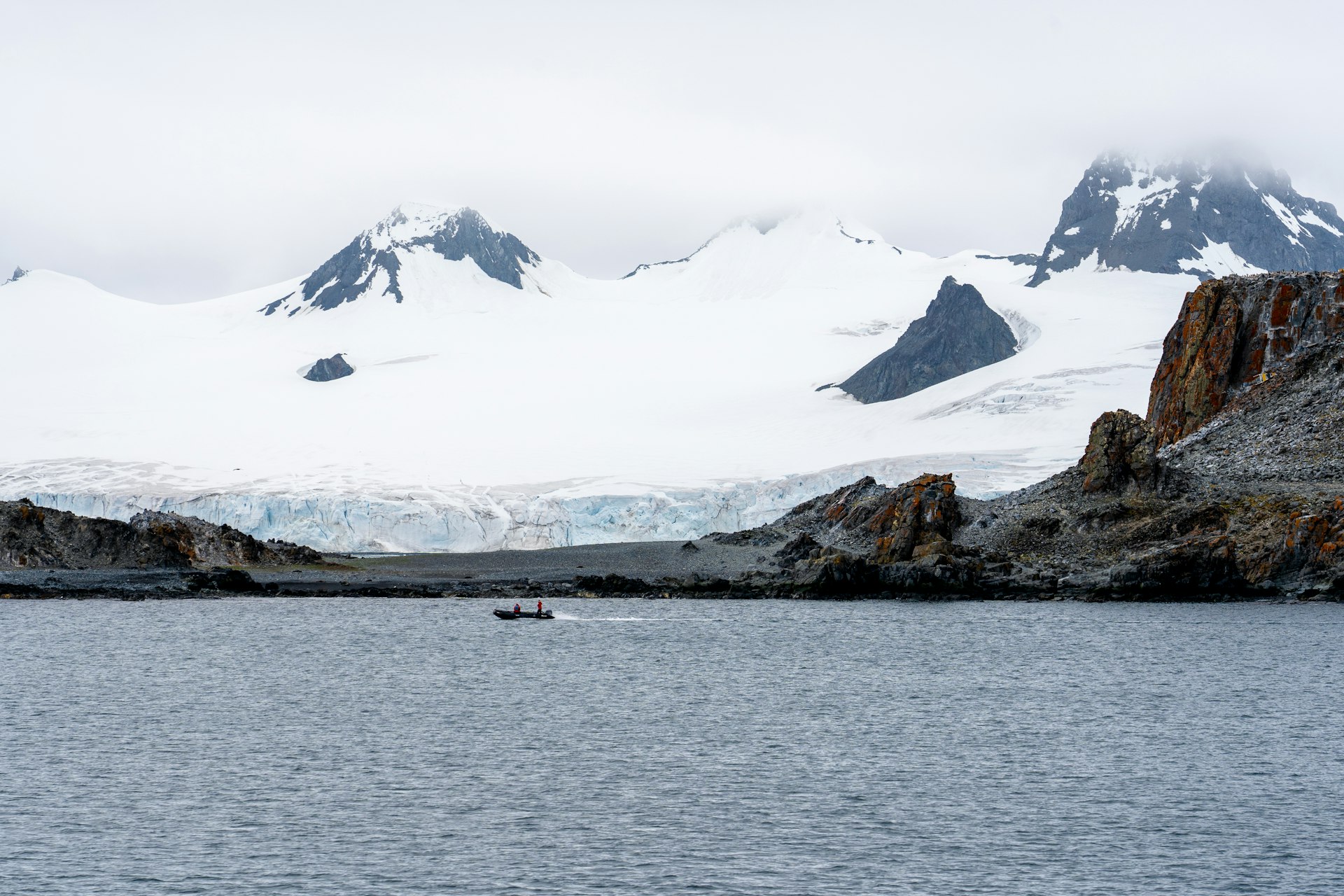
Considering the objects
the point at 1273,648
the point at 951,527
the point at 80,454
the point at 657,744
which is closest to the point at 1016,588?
the point at 951,527

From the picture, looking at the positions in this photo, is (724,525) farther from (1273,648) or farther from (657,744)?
(657,744)

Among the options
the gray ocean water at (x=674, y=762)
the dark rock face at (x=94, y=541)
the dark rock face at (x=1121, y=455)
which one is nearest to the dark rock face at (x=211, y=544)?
the dark rock face at (x=94, y=541)

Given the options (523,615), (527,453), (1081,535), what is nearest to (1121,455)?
(1081,535)

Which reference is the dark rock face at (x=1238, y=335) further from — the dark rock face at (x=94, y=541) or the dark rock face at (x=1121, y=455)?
the dark rock face at (x=94, y=541)

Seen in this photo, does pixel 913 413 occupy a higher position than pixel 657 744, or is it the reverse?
pixel 913 413

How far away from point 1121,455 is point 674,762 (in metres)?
57.3

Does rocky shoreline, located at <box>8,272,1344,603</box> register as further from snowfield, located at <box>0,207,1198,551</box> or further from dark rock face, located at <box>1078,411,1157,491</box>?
snowfield, located at <box>0,207,1198,551</box>

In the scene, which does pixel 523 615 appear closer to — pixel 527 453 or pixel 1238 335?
pixel 1238 335

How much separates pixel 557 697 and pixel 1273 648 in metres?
32.5

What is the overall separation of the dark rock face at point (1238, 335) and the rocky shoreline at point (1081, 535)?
0.50 ft

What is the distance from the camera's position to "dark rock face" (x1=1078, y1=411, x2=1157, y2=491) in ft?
278

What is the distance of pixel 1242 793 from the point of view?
3275cm

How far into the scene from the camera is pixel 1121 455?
8531cm

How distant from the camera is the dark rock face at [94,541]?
91.6 meters
